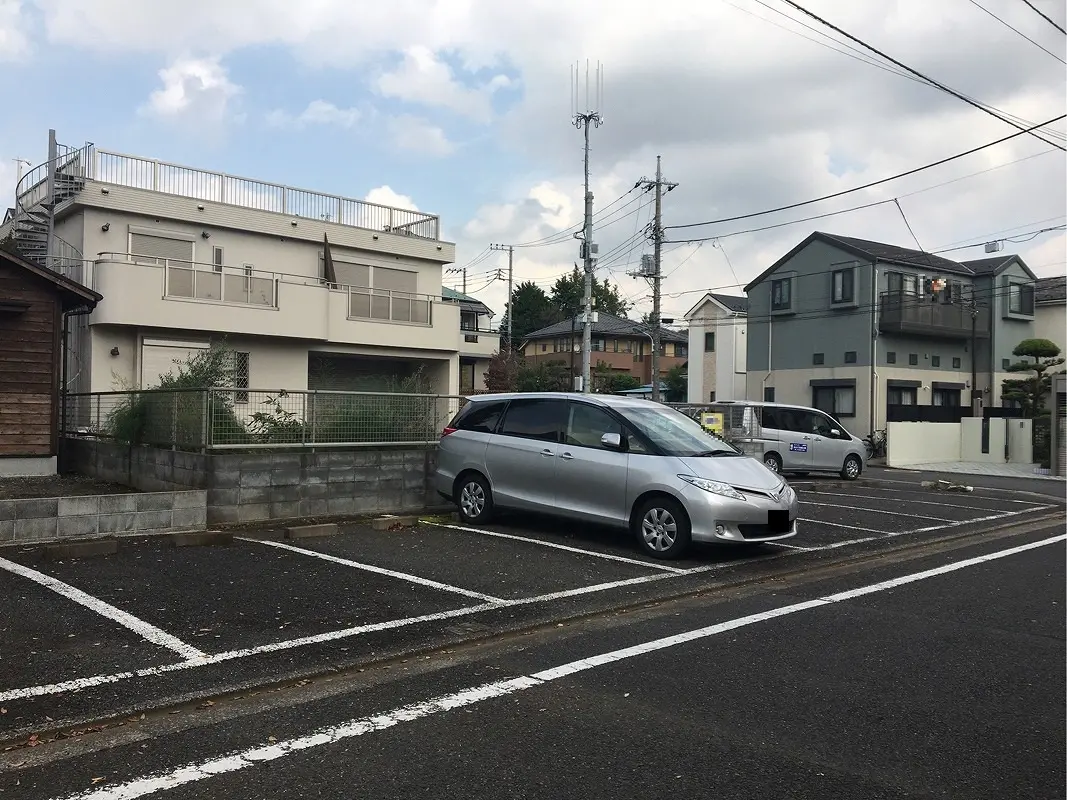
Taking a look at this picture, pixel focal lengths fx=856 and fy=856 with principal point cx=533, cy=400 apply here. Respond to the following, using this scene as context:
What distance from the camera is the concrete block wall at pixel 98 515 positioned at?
27.6 feet

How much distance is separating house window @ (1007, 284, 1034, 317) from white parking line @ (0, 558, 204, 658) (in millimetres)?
36844

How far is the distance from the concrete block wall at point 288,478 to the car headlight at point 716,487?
439 cm

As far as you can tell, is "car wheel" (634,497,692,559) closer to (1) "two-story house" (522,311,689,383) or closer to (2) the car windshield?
(2) the car windshield

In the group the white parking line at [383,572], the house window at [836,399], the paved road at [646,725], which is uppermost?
the house window at [836,399]

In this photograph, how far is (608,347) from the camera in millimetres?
54781

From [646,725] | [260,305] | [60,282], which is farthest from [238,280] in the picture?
[646,725]

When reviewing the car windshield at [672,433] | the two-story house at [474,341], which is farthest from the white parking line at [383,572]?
the two-story house at [474,341]

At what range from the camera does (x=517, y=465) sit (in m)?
9.88

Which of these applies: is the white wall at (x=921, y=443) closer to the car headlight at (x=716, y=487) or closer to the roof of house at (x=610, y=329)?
the car headlight at (x=716, y=487)

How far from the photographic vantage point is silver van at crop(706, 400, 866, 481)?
19.4m

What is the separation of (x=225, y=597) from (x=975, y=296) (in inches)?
1385

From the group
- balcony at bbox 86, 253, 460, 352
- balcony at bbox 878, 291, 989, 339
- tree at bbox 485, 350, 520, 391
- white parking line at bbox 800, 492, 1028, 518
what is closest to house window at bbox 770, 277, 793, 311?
balcony at bbox 878, 291, 989, 339

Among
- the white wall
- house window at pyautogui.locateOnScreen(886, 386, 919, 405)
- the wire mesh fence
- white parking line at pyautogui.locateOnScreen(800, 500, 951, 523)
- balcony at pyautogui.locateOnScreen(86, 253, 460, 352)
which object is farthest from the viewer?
house window at pyautogui.locateOnScreen(886, 386, 919, 405)

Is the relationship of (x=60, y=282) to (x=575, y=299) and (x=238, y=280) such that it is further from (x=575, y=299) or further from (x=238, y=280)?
(x=575, y=299)
